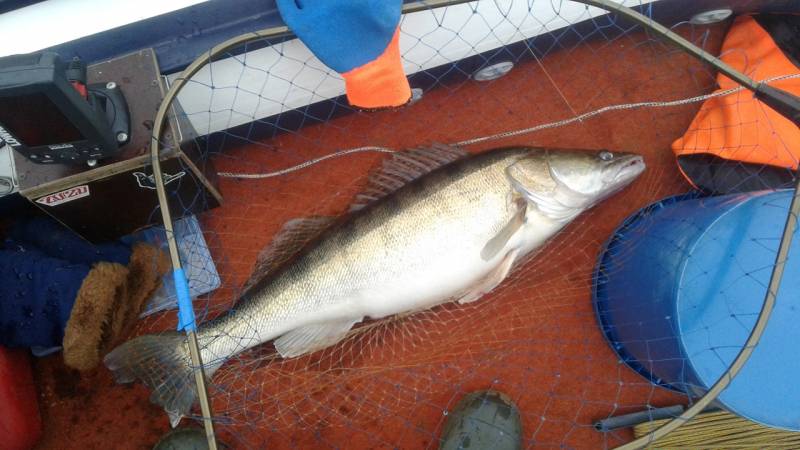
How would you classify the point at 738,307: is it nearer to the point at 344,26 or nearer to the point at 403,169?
the point at 403,169

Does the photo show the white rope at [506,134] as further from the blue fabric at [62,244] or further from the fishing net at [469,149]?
the blue fabric at [62,244]

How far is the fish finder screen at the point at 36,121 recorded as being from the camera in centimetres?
157

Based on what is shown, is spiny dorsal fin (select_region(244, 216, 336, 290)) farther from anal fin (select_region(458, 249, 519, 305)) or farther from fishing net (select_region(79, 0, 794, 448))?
anal fin (select_region(458, 249, 519, 305))

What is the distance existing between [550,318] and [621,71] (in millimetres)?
1542

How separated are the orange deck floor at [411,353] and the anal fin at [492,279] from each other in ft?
0.68

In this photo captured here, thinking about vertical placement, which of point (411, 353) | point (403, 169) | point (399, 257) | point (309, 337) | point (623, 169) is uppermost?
point (403, 169)

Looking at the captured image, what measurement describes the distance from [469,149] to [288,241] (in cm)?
113

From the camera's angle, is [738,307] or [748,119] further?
[748,119]

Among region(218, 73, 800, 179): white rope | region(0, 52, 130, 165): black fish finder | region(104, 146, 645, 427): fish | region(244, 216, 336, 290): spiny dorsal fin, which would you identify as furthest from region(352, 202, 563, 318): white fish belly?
region(0, 52, 130, 165): black fish finder

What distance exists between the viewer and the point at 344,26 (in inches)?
76.7

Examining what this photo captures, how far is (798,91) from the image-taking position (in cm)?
254

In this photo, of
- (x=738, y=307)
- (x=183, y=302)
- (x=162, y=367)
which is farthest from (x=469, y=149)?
(x=162, y=367)

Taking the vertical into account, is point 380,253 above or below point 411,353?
above

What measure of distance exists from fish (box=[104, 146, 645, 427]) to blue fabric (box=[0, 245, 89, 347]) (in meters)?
0.35
